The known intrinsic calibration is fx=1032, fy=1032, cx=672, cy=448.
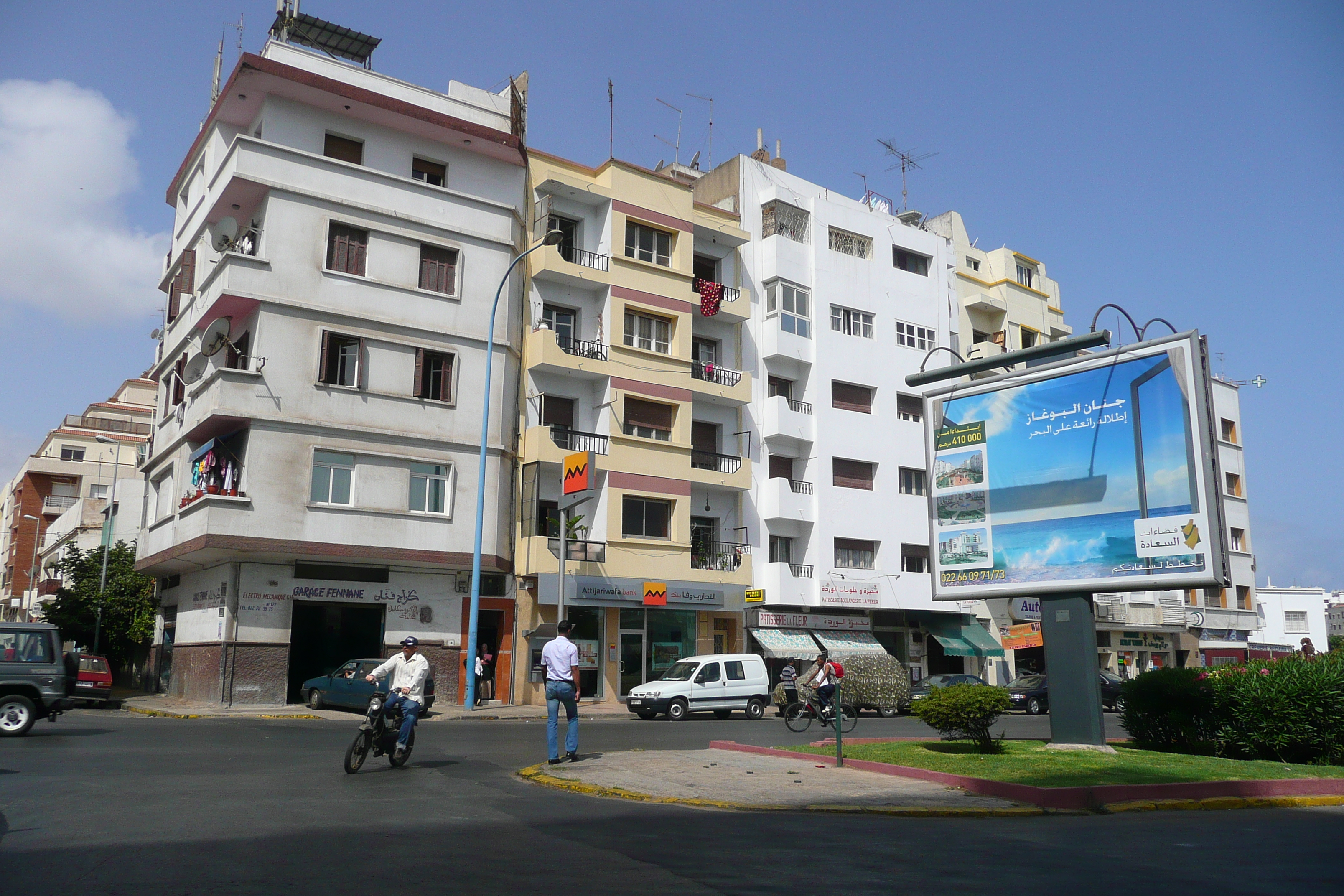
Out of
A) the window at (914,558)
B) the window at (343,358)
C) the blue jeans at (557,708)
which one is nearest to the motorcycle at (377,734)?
the blue jeans at (557,708)

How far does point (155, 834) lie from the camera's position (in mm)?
7754

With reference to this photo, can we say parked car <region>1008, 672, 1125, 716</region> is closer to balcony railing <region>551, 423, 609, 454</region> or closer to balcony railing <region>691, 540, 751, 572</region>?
balcony railing <region>691, 540, 751, 572</region>

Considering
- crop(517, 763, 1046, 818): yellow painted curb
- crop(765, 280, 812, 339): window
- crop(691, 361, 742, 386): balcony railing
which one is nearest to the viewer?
crop(517, 763, 1046, 818): yellow painted curb

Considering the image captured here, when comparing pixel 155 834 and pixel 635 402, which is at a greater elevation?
pixel 635 402

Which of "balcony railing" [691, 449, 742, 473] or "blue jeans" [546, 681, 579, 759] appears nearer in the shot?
"blue jeans" [546, 681, 579, 759]

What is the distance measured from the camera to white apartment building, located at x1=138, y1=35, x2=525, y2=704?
27.1 meters

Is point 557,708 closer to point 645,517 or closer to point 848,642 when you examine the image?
point 645,517

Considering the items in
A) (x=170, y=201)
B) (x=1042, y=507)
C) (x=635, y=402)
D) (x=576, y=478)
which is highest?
(x=170, y=201)

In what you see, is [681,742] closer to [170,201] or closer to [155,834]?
[155,834]

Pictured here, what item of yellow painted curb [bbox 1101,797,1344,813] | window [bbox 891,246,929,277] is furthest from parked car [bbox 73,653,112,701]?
window [bbox 891,246,929,277]

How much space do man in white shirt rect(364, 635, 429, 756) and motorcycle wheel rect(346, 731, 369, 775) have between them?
42 centimetres

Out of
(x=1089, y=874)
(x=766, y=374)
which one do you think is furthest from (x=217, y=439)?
(x=1089, y=874)

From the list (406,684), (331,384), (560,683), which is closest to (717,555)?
(331,384)

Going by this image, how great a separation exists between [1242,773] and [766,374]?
27503mm
